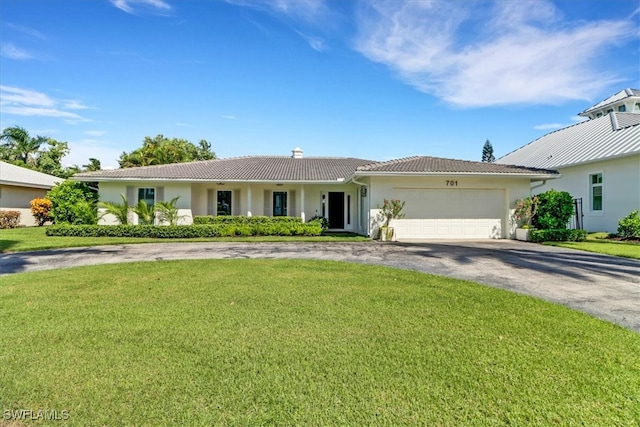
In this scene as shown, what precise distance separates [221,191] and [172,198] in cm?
272

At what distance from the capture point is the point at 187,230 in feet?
52.5

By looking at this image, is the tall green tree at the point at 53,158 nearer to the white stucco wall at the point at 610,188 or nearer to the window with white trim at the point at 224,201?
the window with white trim at the point at 224,201

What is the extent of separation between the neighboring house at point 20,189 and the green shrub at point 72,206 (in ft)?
15.8

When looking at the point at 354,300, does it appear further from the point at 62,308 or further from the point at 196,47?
the point at 196,47

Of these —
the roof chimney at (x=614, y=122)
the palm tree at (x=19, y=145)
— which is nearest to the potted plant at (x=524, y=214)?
the roof chimney at (x=614, y=122)

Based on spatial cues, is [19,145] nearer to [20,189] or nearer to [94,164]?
[94,164]

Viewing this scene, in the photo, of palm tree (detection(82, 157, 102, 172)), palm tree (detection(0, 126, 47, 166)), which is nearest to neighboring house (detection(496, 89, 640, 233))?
palm tree (detection(82, 157, 102, 172))

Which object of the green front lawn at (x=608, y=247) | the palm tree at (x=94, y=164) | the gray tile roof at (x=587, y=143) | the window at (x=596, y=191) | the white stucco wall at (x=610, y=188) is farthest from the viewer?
the palm tree at (x=94, y=164)

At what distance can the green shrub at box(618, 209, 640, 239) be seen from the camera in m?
13.5

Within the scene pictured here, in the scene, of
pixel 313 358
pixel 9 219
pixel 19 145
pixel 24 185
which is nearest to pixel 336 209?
pixel 313 358

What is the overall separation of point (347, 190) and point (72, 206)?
14.9 meters

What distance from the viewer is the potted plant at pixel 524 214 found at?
15.1 meters

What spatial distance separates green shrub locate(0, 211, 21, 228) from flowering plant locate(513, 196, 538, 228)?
27.6 m

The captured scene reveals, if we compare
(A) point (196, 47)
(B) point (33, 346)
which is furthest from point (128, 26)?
(B) point (33, 346)
